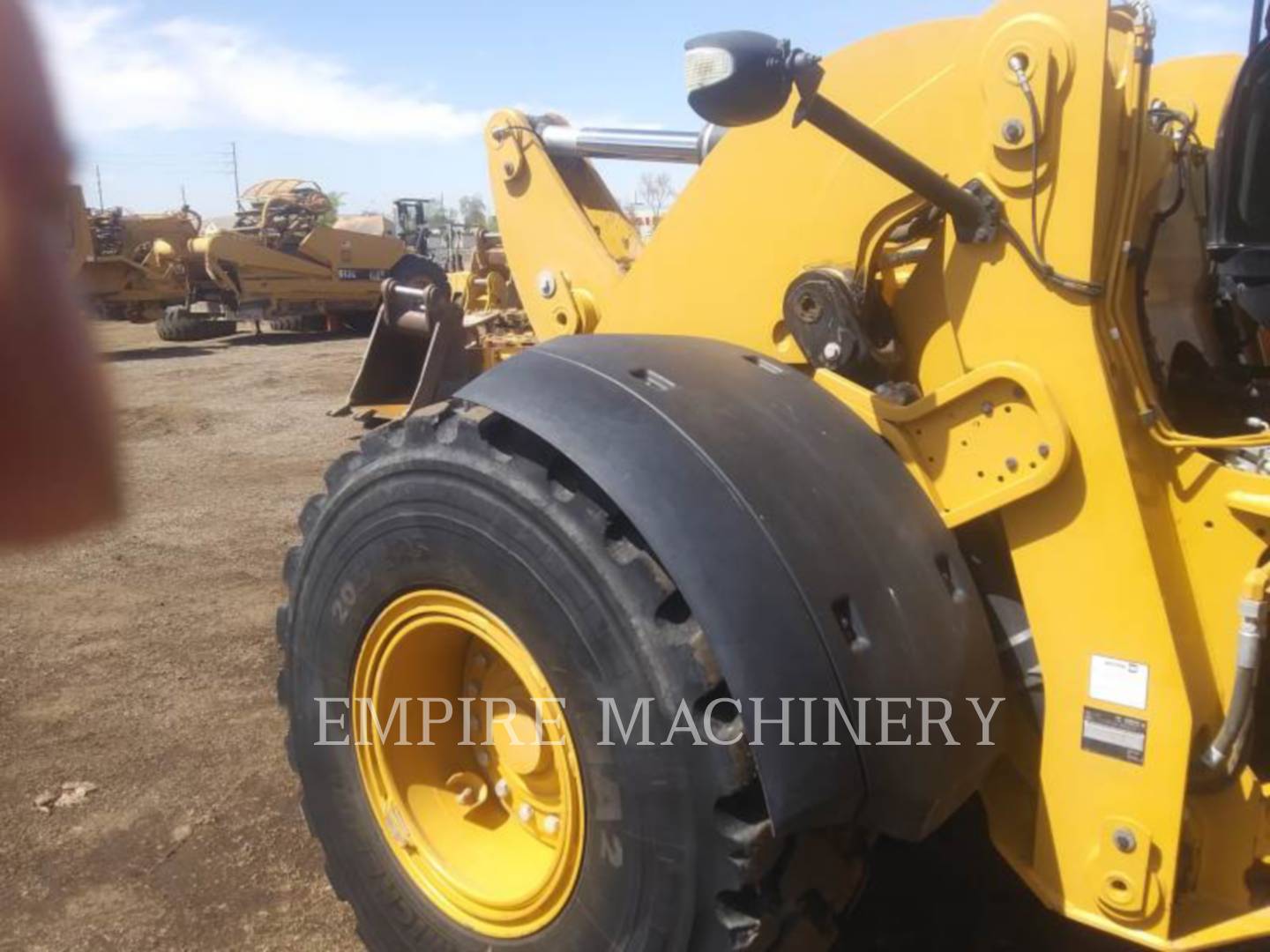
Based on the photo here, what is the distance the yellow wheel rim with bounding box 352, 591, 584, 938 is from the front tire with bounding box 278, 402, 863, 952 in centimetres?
4

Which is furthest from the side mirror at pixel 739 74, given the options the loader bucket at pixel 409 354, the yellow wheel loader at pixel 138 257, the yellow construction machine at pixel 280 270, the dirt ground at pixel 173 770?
the yellow wheel loader at pixel 138 257

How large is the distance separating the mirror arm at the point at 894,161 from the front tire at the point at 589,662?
79cm

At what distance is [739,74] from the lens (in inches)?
78.6

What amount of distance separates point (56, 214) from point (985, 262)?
1624 millimetres

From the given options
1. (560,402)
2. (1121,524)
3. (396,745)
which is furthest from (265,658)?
(1121,524)

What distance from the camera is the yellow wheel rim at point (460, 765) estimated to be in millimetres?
2529

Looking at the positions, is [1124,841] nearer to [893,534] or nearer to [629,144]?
[893,534]

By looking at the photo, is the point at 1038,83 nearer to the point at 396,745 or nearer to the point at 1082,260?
the point at 1082,260

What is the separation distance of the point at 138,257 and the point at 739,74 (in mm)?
22297

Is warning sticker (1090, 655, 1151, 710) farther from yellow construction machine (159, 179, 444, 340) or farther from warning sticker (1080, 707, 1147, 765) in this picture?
yellow construction machine (159, 179, 444, 340)

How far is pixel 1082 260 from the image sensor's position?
7.00 ft

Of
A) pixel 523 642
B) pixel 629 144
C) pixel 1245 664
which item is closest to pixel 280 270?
pixel 629 144

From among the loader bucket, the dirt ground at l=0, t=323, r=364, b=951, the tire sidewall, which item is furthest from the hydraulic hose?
the loader bucket

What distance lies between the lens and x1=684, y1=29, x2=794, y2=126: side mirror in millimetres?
1998
